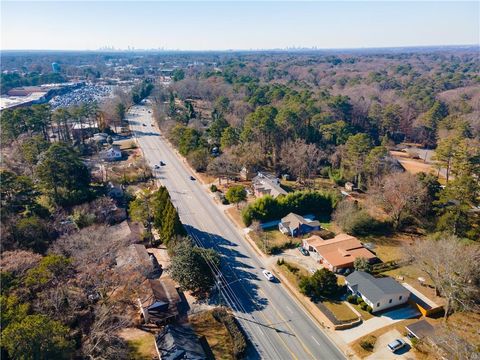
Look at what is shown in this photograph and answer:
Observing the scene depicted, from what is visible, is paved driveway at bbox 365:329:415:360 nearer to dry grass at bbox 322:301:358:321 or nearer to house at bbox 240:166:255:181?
dry grass at bbox 322:301:358:321

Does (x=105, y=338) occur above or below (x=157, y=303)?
above

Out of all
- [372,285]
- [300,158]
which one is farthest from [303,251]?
[300,158]

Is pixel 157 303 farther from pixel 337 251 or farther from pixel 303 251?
pixel 337 251

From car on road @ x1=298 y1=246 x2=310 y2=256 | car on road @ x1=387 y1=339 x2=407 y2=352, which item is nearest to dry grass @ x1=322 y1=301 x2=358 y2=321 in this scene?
car on road @ x1=387 y1=339 x2=407 y2=352

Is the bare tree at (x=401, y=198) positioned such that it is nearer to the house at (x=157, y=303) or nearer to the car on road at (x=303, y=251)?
the car on road at (x=303, y=251)

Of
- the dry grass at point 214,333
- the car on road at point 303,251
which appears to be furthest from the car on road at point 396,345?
the car on road at point 303,251

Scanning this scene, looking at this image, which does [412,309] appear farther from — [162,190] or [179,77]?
[179,77]
